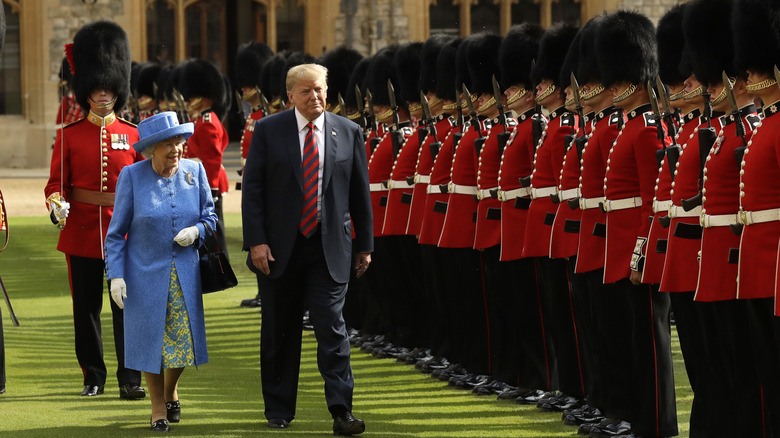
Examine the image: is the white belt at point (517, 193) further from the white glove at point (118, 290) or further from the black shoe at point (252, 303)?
the black shoe at point (252, 303)

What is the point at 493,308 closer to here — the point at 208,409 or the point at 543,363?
the point at 543,363

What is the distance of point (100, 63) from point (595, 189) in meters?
2.71

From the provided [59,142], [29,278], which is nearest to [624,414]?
[59,142]

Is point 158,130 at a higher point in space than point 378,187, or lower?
higher

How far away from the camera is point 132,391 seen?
648 cm

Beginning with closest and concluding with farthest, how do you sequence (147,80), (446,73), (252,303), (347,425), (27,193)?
1. (347,425)
2. (446,73)
3. (252,303)
4. (147,80)
5. (27,193)

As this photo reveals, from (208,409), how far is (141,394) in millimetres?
431

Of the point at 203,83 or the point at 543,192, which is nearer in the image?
the point at 543,192

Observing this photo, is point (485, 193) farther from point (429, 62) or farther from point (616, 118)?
point (429, 62)

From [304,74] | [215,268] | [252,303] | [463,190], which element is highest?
[304,74]

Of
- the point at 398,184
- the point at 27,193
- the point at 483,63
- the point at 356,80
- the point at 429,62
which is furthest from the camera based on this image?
the point at 27,193

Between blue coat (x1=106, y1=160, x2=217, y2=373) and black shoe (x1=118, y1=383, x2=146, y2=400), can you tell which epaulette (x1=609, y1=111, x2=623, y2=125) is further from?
black shoe (x1=118, y1=383, x2=146, y2=400)

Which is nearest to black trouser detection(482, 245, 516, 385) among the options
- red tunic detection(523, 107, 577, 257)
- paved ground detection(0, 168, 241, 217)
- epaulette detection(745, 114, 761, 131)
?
red tunic detection(523, 107, 577, 257)

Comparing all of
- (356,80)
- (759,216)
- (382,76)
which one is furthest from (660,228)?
(356,80)
